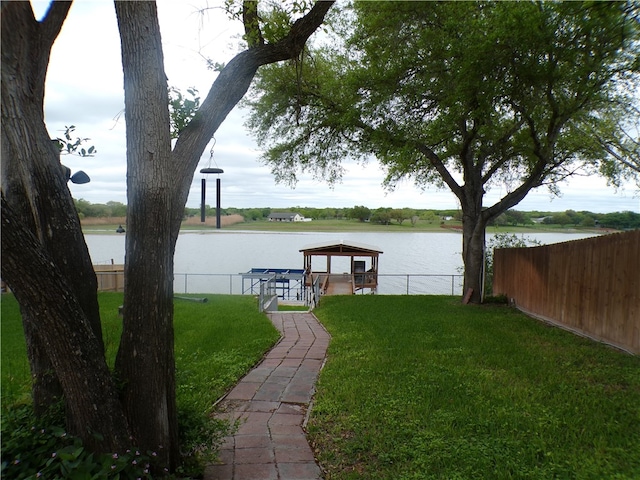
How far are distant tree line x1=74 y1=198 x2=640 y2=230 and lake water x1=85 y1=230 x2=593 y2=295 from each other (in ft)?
1.45

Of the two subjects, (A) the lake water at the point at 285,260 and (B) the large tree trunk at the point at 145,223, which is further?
(A) the lake water at the point at 285,260

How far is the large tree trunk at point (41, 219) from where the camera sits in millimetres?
1942

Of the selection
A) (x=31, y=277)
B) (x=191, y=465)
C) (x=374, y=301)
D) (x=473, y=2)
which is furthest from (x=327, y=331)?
(x=473, y=2)

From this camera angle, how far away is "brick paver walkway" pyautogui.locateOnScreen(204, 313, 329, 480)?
2812mm

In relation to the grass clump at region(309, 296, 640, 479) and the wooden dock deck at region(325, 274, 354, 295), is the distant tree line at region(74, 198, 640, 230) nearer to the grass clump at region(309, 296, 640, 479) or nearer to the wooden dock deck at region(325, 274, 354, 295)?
the grass clump at region(309, 296, 640, 479)

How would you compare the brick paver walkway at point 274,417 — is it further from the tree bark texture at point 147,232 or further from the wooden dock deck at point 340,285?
the wooden dock deck at point 340,285

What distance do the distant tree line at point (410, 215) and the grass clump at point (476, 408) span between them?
2.03 metres

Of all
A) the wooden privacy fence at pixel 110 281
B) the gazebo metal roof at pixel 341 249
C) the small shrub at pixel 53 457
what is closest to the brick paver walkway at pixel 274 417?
the small shrub at pixel 53 457

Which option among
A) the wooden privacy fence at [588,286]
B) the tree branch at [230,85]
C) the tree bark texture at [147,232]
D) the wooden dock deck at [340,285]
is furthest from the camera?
the wooden dock deck at [340,285]

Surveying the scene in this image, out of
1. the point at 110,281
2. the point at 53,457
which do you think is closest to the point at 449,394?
the point at 53,457

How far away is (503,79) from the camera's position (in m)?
7.63

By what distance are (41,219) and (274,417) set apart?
2449mm

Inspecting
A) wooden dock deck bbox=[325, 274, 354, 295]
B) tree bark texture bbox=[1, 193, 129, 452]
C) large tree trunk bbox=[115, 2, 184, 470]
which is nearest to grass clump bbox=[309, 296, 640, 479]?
large tree trunk bbox=[115, 2, 184, 470]

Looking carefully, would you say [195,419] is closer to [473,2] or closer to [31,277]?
[31,277]
